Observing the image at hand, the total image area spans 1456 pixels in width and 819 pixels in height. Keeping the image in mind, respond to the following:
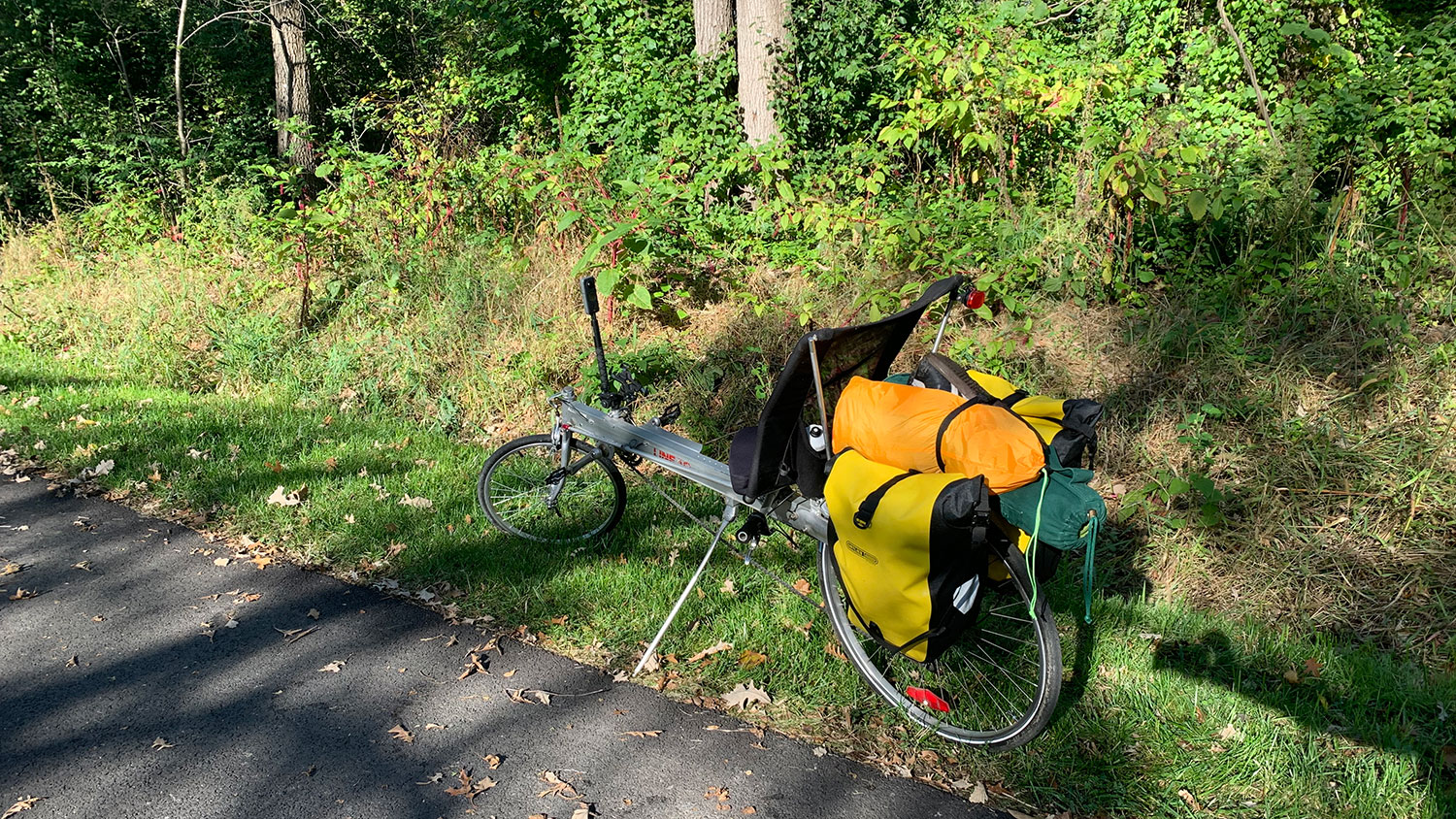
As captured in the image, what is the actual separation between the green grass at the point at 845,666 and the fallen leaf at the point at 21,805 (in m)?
1.78

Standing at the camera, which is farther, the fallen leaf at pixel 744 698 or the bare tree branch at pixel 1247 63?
the bare tree branch at pixel 1247 63

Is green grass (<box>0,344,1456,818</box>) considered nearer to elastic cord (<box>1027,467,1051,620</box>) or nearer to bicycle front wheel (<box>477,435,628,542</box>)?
bicycle front wheel (<box>477,435,628,542</box>)

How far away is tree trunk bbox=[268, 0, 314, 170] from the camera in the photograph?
43.3 feet

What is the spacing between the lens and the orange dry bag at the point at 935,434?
2.92m

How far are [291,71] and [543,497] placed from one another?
11398 millimetres

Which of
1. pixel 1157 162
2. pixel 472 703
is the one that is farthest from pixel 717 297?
pixel 472 703

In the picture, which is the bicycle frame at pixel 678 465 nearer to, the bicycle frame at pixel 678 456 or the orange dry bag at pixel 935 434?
the bicycle frame at pixel 678 456

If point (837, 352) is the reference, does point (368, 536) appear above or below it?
below

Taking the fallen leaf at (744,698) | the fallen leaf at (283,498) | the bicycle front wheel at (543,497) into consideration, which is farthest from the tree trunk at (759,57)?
the fallen leaf at (744,698)

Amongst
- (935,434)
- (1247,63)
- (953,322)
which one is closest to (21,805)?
(935,434)

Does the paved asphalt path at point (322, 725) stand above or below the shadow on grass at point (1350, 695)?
above

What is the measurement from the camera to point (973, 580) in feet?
10.4

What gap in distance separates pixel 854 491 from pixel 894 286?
3582 mm

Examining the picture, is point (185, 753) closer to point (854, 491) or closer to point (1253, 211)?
point (854, 491)
